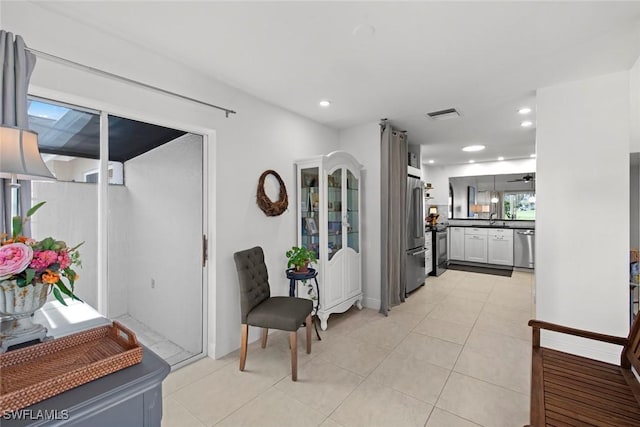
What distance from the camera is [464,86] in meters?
2.65

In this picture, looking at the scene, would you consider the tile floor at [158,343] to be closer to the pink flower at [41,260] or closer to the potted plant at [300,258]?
the potted plant at [300,258]

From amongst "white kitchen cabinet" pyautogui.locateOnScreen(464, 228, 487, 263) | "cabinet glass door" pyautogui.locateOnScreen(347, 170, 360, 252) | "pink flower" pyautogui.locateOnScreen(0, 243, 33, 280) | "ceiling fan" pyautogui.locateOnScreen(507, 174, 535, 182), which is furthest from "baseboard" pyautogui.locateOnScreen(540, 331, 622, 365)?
"ceiling fan" pyautogui.locateOnScreen(507, 174, 535, 182)

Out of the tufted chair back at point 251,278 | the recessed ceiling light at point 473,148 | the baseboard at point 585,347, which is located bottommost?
the baseboard at point 585,347

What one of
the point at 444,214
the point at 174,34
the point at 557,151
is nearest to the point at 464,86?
the point at 557,151

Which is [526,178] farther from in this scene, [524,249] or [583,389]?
[583,389]

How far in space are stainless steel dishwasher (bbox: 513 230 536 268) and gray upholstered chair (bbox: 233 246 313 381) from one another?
5.50 metres

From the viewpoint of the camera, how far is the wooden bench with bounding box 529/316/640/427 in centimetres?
124

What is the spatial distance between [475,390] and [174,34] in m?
3.27

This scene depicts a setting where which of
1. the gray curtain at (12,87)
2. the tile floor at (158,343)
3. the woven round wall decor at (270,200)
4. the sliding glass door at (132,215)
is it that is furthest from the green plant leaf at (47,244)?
the woven round wall decor at (270,200)

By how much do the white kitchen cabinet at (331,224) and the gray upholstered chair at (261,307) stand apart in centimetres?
69

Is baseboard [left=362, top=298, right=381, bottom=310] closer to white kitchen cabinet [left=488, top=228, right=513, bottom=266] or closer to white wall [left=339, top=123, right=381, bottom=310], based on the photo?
white wall [left=339, top=123, right=381, bottom=310]

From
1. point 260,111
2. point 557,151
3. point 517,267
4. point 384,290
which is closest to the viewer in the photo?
point 557,151

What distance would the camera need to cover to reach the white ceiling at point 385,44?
5.41 ft

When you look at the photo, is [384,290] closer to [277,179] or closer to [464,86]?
[277,179]
